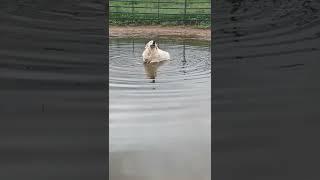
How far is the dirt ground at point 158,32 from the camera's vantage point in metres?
7.82

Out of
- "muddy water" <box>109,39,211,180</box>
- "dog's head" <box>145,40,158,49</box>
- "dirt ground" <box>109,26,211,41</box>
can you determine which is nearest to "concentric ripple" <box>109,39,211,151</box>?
"muddy water" <box>109,39,211,180</box>

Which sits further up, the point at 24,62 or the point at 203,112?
the point at 24,62

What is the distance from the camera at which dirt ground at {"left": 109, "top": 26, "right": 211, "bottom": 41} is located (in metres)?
7.82

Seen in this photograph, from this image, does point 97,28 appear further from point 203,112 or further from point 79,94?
point 203,112

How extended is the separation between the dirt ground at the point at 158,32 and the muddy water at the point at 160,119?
90.8 inches

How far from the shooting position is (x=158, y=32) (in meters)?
8.09

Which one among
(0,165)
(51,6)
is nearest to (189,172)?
(0,165)

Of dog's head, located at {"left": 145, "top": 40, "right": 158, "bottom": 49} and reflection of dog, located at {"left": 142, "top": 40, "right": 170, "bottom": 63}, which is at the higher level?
dog's head, located at {"left": 145, "top": 40, "right": 158, "bottom": 49}
